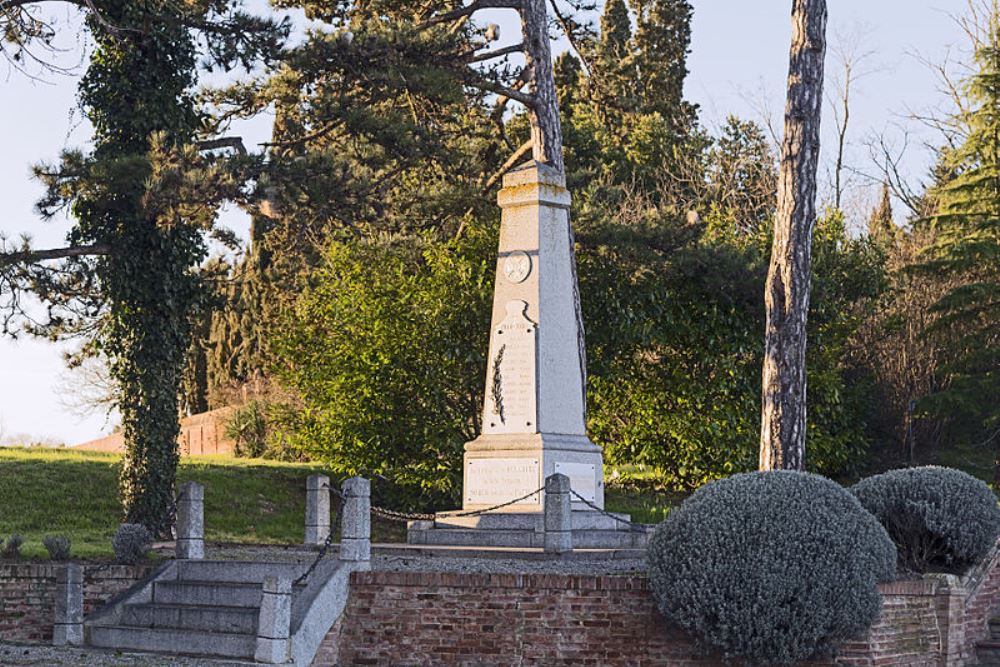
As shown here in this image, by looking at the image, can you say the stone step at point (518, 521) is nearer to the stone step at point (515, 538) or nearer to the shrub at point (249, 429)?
the stone step at point (515, 538)

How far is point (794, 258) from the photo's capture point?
18.9m

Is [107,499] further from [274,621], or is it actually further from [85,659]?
[274,621]

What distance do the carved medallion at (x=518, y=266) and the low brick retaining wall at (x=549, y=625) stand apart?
509 cm

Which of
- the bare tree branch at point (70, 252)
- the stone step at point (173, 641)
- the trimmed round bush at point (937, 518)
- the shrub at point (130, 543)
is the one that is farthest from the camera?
the bare tree branch at point (70, 252)

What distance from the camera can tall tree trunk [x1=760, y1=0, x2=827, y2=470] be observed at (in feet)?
61.4

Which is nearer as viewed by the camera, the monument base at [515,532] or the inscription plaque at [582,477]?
the monument base at [515,532]

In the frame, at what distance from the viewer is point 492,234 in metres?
→ 26.3

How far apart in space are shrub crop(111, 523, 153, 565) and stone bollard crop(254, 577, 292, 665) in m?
3.52

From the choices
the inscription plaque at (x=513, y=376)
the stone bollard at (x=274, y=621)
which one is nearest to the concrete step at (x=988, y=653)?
the inscription plaque at (x=513, y=376)

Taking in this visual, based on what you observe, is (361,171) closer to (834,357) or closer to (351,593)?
(351,593)

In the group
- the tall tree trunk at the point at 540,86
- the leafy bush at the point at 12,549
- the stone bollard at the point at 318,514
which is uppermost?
the tall tree trunk at the point at 540,86

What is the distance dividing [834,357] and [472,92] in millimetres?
9509

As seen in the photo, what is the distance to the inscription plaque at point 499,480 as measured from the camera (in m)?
17.0

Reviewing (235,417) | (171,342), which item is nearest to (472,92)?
(171,342)
